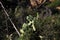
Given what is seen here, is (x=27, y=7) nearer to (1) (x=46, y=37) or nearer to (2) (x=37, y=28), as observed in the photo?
(2) (x=37, y=28)

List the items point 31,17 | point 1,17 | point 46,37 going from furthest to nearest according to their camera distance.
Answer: point 1,17
point 31,17
point 46,37

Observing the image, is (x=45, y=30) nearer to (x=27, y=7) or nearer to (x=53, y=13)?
(x=53, y=13)

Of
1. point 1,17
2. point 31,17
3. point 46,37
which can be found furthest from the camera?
point 1,17

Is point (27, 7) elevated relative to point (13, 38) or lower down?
elevated

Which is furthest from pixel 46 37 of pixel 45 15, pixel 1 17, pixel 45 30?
pixel 1 17

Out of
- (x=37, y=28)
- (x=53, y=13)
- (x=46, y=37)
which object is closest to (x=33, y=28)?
(x=37, y=28)

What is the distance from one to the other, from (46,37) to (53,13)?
0.55 m

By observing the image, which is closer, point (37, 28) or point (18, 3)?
point (37, 28)

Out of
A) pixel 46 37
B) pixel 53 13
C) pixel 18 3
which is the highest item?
pixel 18 3

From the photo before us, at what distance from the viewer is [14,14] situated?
3537 mm

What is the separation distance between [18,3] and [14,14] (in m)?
0.27

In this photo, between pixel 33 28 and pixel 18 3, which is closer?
pixel 33 28

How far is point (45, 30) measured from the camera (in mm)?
3094

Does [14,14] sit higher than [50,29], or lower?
higher
